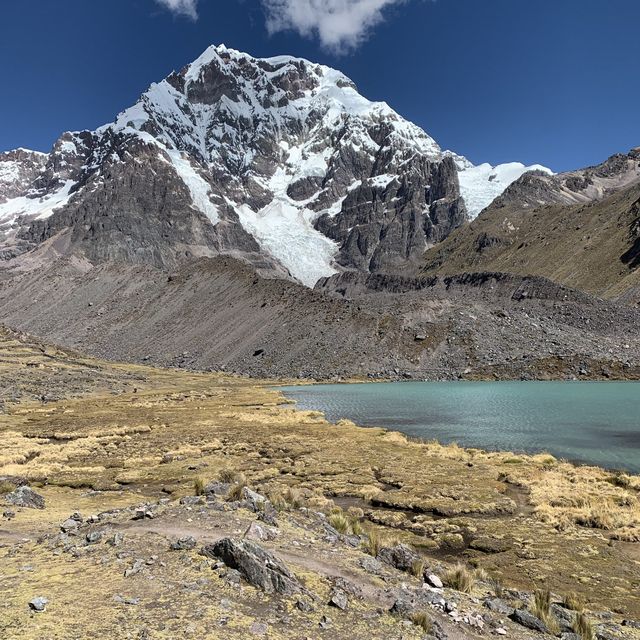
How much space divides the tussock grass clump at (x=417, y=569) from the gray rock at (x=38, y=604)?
9.98 metres

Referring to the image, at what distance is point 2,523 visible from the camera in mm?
19031

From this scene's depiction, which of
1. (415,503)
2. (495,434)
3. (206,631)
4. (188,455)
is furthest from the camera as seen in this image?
(495,434)

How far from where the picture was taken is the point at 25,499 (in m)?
23.1

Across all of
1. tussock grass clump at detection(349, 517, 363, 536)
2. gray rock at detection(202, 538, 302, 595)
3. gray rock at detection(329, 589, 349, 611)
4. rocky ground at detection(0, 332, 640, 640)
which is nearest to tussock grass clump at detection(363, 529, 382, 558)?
rocky ground at detection(0, 332, 640, 640)

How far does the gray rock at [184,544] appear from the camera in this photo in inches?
583

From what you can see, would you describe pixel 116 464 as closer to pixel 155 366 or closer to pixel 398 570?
pixel 398 570

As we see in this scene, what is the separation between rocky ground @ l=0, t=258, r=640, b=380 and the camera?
12444cm

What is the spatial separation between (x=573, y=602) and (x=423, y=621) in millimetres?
5918

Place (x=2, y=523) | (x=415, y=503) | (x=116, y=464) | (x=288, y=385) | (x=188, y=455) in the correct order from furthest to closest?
1. (x=288, y=385)
2. (x=188, y=455)
3. (x=116, y=464)
4. (x=415, y=503)
5. (x=2, y=523)

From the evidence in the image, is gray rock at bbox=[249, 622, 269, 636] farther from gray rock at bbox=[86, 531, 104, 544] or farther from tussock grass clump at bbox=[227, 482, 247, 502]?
tussock grass clump at bbox=[227, 482, 247, 502]

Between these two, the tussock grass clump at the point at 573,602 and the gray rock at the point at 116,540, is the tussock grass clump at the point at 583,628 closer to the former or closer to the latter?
the tussock grass clump at the point at 573,602

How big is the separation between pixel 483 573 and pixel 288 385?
4157 inches

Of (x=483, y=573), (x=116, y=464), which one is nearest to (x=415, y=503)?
(x=483, y=573)

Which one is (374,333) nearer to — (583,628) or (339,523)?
(339,523)
